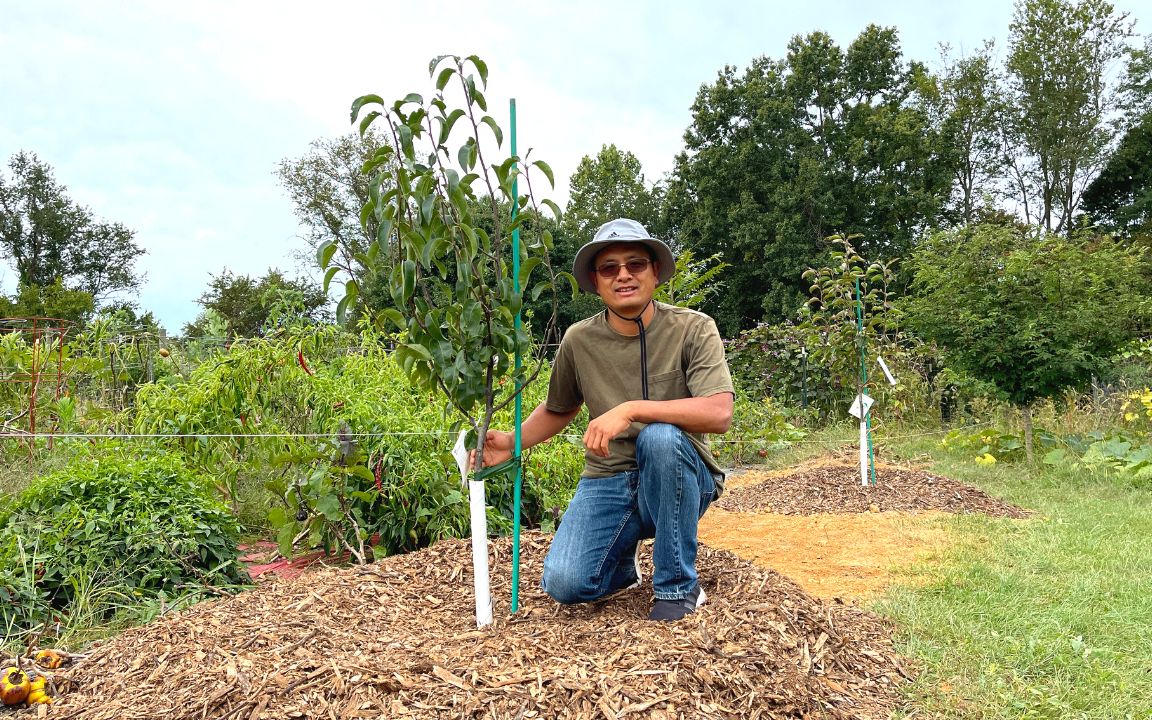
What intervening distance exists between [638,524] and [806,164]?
64.0 feet

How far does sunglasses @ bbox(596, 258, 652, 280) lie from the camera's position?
8.23 ft

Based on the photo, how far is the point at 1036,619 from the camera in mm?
2840

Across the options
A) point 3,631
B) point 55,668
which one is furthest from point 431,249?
point 3,631

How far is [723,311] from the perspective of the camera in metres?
23.1

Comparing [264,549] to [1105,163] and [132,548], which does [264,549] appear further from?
[1105,163]

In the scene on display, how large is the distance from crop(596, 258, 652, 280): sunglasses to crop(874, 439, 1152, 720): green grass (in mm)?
1474

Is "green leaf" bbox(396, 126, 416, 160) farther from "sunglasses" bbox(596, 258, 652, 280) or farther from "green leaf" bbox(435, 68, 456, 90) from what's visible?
"sunglasses" bbox(596, 258, 652, 280)

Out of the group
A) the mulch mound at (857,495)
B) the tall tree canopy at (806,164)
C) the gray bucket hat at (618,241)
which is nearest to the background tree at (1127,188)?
the tall tree canopy at (806,164)

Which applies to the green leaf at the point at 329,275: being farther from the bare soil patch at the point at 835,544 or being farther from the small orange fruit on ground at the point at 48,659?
the bare soil patch at the point at 835,544

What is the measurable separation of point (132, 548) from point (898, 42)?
2322 centimetres

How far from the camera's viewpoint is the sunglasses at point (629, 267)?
2.51 metres

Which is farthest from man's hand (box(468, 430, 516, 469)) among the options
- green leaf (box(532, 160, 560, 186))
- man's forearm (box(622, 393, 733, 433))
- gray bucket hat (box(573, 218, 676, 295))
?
green leaf (box(532, 160, 560, 186))

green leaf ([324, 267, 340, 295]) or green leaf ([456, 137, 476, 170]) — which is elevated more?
green leaf ([456, 137, 476, 170])

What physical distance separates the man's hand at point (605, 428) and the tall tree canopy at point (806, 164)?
18.2m
